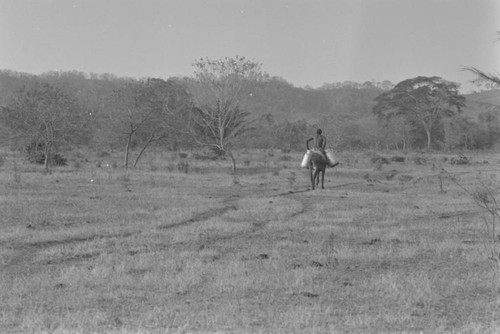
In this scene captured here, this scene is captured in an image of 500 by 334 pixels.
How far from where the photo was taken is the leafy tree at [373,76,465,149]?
53094 millimetres

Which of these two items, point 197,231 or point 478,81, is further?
point 197,231

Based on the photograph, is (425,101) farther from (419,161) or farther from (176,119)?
(176,119)

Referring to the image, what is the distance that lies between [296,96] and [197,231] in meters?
97.9

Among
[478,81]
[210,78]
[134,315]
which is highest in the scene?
[210,78]

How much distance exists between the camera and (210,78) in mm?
31062

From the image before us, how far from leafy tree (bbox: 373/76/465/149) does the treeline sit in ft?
3.77

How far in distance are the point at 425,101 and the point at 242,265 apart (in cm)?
4941

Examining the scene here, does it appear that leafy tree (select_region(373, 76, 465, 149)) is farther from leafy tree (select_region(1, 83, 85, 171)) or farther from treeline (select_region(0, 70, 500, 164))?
leafy tree (select_region(1, 83, 85, 171))

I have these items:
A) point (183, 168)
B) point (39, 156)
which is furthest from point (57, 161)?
point (183, 168)

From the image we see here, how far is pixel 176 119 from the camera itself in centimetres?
3081

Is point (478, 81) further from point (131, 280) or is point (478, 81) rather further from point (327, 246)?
point (131, 280)

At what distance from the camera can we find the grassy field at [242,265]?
5.25 metres

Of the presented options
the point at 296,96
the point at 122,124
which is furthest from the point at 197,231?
the point at 296,96

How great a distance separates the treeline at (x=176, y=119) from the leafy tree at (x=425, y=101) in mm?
1148
